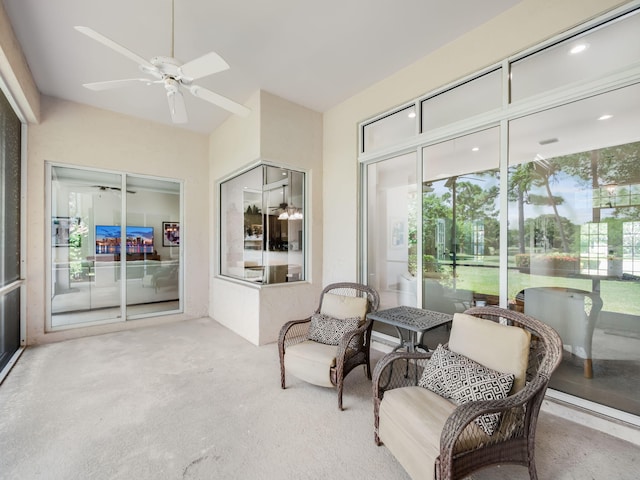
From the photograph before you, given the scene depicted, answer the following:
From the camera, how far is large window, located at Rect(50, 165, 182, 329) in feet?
13.8

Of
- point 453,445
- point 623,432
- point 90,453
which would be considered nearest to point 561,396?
point 623,432

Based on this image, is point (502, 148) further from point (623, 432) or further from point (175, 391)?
point (175, 391)

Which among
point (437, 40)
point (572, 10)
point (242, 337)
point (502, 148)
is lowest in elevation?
point (242, 337)

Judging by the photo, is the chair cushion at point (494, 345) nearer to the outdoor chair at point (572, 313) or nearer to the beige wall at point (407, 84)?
the outdoor chair at point (572, 313)

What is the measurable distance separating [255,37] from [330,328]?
292cm

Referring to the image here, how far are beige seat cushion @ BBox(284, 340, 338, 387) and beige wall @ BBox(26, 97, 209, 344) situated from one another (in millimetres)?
3222

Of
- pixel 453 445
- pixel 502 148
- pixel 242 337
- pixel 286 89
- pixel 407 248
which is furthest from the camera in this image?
pixel 242 337

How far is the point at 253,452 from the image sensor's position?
1.90m

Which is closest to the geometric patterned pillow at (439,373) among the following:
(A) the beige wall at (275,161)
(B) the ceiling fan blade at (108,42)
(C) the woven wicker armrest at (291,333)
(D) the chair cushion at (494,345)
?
(D) the chair cushion at (494,345)

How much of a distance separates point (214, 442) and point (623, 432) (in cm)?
283

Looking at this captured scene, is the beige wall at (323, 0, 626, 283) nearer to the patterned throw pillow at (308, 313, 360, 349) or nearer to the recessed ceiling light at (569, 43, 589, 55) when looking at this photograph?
the recessed ceiling light at (569, 43, 589, 55)

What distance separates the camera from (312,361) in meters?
2.52

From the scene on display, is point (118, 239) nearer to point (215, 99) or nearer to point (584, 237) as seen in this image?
point (215, 99)

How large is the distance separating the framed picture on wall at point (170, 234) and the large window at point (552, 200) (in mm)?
4013
